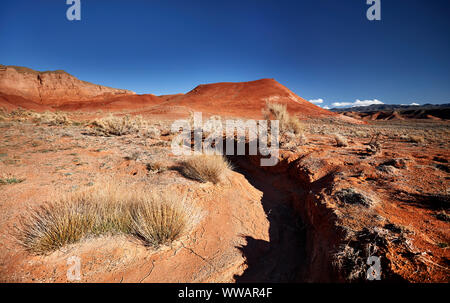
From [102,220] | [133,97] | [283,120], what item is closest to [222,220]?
[102,220]

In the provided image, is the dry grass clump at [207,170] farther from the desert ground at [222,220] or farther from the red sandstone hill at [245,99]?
the red sandstone hill at [245,99]

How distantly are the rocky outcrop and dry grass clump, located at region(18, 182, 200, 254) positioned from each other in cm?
5287

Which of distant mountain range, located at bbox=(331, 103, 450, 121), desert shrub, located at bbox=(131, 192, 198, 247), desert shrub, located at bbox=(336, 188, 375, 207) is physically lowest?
desert shrub, located at bbox=(131, 192, 198, 247)

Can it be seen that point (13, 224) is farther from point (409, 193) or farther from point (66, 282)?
point (409, 193)

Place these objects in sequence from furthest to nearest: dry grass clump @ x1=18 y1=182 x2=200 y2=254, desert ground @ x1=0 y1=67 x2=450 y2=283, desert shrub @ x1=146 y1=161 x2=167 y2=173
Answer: desert shrub @ x1=146 y1=161 x2=167 y2=173 < dry grass clump @ x1=18 y1=182 x2=200 y2=254 < desert ground @ x1=0 y1=67 x2=450 y2=283

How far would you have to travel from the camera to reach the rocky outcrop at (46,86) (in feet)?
121

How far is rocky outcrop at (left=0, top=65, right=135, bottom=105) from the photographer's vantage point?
36875 mm

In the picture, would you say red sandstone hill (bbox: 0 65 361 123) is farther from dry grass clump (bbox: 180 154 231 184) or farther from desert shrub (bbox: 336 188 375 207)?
desert shrub (bbox: 336 188 375 207)

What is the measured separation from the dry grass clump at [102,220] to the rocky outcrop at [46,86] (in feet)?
173

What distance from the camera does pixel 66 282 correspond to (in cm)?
183

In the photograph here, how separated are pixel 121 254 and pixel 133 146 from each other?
16.8 ft

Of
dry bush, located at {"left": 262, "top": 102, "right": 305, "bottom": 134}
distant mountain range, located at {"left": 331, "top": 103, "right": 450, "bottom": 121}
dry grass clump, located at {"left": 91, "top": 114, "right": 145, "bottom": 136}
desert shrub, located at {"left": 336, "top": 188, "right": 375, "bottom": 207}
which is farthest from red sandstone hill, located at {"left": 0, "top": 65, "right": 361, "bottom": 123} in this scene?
desert shrub, located at {"left": 336, "top": 188, "right": 375, "bottom": 207}

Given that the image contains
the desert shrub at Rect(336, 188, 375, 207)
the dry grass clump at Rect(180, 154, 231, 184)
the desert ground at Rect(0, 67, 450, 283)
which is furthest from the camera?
the dry grass clump at Rect(180, 154, 231, 184)
